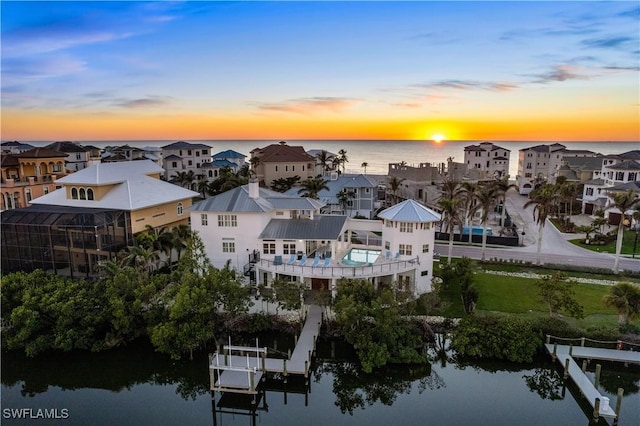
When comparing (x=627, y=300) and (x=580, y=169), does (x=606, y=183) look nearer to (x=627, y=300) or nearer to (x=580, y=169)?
(x=580, y=169)

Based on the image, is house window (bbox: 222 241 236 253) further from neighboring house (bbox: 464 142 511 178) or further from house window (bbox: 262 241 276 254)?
neighboring house (bbox: 464 142 511 178)

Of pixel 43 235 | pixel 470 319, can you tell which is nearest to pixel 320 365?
pixel 470 319

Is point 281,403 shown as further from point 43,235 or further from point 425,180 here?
point 425,180

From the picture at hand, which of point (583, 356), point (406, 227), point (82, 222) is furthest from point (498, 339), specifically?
point (82, 222)

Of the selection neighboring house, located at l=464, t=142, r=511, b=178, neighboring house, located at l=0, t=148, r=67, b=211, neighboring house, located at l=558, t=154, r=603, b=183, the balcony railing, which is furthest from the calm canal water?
neighboring house, located at l=464, t=142, r=511, b=178

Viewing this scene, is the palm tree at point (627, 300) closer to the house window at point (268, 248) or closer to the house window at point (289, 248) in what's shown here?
the house window at point (289, 248)

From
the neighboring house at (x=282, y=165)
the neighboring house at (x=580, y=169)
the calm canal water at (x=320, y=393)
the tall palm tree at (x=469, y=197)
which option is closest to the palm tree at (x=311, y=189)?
the tall palm tree at (x=469, y=197)
